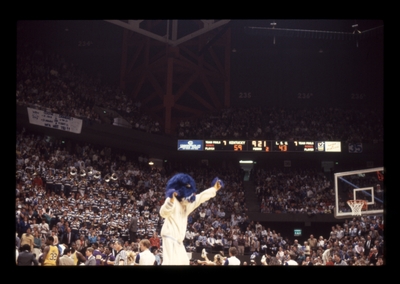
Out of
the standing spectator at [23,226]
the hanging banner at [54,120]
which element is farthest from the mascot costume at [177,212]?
the hanging banner at [54,120]

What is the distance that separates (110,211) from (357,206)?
9.45 metres

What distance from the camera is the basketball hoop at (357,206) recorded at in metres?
16.9

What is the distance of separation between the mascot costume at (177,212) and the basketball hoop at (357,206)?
25.7ft

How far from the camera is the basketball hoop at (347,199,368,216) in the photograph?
55.5 ft

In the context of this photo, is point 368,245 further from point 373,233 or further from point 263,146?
point 263,146

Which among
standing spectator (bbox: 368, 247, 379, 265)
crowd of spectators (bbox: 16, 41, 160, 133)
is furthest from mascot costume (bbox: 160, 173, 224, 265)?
crowd of spectators (bbox: 16, 41, 160, 133)

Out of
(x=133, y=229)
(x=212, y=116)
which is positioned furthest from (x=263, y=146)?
(x=133, y=229)

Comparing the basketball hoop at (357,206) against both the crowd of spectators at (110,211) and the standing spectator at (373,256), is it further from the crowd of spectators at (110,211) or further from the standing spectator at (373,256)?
the standing spectator at (373,256)

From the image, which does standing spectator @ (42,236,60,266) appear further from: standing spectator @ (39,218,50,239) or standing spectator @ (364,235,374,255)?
standing spectator @ (364,235,374,255)

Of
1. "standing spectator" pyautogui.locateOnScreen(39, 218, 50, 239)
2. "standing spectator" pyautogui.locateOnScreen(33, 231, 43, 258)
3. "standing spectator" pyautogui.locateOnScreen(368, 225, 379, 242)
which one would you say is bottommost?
"standing spectator" pyautogui.locateOnScreen(368, 225, 379, 242)

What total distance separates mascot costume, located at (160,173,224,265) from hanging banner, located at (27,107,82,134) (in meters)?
14.2

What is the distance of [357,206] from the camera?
17.2m

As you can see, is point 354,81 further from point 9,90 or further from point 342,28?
point 9,90

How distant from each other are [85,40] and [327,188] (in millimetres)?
15818
